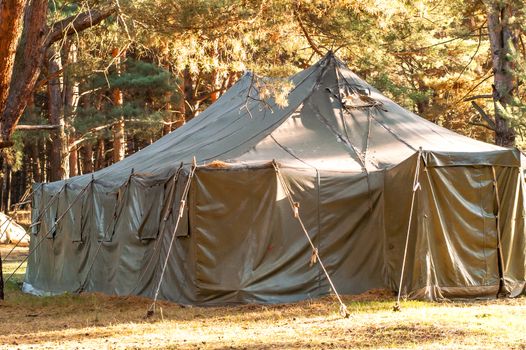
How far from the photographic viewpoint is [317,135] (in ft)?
34.8

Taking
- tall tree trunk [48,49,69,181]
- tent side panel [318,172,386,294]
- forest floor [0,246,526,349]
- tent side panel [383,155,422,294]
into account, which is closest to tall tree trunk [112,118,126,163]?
tall tree trunk [48,49,69,181]

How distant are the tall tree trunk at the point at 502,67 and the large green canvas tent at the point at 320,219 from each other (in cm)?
435

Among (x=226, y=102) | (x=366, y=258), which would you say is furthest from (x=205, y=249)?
(x=226, y=102)

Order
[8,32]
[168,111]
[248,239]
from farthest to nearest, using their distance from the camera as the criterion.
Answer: [168,111], [248,239], [8,32]

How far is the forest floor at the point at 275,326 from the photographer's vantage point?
22.1 ft

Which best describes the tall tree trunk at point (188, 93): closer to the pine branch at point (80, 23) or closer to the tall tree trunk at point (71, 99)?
the tall tree trunk at point (71, 99)

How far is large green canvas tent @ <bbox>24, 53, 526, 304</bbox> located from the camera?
364 inches

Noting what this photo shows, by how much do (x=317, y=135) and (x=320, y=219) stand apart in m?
1.37

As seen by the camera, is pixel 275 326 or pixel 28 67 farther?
pixel 28 67

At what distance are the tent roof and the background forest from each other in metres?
0.66

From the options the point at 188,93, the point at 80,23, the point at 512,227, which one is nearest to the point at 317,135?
the point at 512,227

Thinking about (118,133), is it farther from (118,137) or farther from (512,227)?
(512,227)

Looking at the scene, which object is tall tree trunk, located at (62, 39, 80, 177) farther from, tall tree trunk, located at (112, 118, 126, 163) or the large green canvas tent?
the large green canvas tent

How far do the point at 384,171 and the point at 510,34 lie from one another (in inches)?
255
